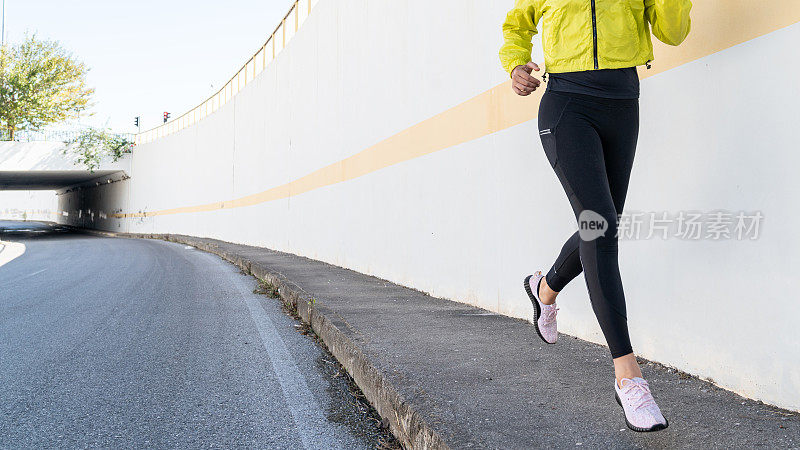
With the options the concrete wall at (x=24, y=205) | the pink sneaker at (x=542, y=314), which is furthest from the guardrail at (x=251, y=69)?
the concrete wall at (x=24, y=205)

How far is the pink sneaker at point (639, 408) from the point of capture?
2037mm

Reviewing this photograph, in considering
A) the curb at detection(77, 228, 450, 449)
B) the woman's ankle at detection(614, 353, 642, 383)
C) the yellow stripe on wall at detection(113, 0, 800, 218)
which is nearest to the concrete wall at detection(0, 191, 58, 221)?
the yellow stripe on wall at detection(113, 0, 800, 218)

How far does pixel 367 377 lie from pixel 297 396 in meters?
0.41

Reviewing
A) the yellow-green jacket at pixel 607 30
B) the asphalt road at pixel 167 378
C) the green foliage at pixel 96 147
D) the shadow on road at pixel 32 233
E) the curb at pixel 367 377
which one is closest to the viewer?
the yellow-green jacket at pixel 607 30

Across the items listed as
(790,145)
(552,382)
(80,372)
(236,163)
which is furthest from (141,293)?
(236,163)

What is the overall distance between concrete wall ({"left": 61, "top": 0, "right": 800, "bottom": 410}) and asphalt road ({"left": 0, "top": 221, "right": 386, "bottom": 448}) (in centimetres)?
162

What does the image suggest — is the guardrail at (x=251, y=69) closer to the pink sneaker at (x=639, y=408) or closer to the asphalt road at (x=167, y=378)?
the asphalt road at (x=167, y=378)

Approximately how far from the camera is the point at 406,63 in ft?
23.3

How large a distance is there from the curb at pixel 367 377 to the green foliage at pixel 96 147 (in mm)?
28052

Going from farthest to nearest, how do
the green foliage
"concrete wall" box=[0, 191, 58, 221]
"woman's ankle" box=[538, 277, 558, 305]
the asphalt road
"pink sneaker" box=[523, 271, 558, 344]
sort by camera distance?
"concrete wall" box=[0, 191, 58, 221]
the green foliage
"pink sneaker" box=[523, 271, 558, 344]
"woman's ankle" box=[538, 277, 558, 305]
the asphalt road

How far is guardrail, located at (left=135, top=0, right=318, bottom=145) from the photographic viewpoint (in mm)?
13859

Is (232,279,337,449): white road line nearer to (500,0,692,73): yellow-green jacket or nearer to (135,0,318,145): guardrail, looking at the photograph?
(500,0,692,73): yellow-green jacket

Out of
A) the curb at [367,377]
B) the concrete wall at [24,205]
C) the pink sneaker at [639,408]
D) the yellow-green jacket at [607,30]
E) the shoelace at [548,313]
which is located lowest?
the curb at [367,377]

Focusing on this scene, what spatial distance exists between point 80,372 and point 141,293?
4.07 metres
